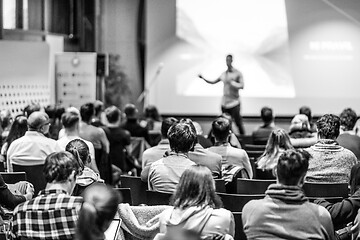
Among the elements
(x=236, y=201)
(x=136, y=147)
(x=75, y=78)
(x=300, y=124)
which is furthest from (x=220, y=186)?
(x=75, y=78)

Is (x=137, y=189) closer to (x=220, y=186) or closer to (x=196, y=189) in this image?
(x=220, y=186)

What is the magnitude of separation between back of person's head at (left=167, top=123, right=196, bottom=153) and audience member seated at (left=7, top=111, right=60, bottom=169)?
1.77 metres

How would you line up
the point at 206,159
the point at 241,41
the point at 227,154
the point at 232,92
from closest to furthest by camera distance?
the point at 206,159, the point at 227,154, the point at 232,92, the point at 241,41

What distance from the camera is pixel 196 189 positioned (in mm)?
3381

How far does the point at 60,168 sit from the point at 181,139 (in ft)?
5.30

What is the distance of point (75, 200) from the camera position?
3.25m

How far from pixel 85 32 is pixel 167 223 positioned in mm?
10320

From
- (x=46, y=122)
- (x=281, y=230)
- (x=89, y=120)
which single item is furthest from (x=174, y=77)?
(x=281, y=230)

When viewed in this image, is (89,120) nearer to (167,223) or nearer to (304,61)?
(167,223)

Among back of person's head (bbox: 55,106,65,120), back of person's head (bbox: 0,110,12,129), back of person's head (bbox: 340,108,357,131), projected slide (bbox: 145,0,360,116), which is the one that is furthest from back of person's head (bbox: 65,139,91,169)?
projected slide (bbox: 145,0,360,116)

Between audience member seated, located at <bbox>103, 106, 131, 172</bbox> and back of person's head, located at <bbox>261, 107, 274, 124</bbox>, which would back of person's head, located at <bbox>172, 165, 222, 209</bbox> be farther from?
back of person's head, located at <bbox>261, 107, 274, 124</bbox>

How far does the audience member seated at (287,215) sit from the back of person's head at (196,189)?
0.87 ft

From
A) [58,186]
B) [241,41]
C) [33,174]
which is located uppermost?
[241,41]

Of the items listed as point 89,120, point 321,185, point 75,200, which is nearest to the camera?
point 75,200
